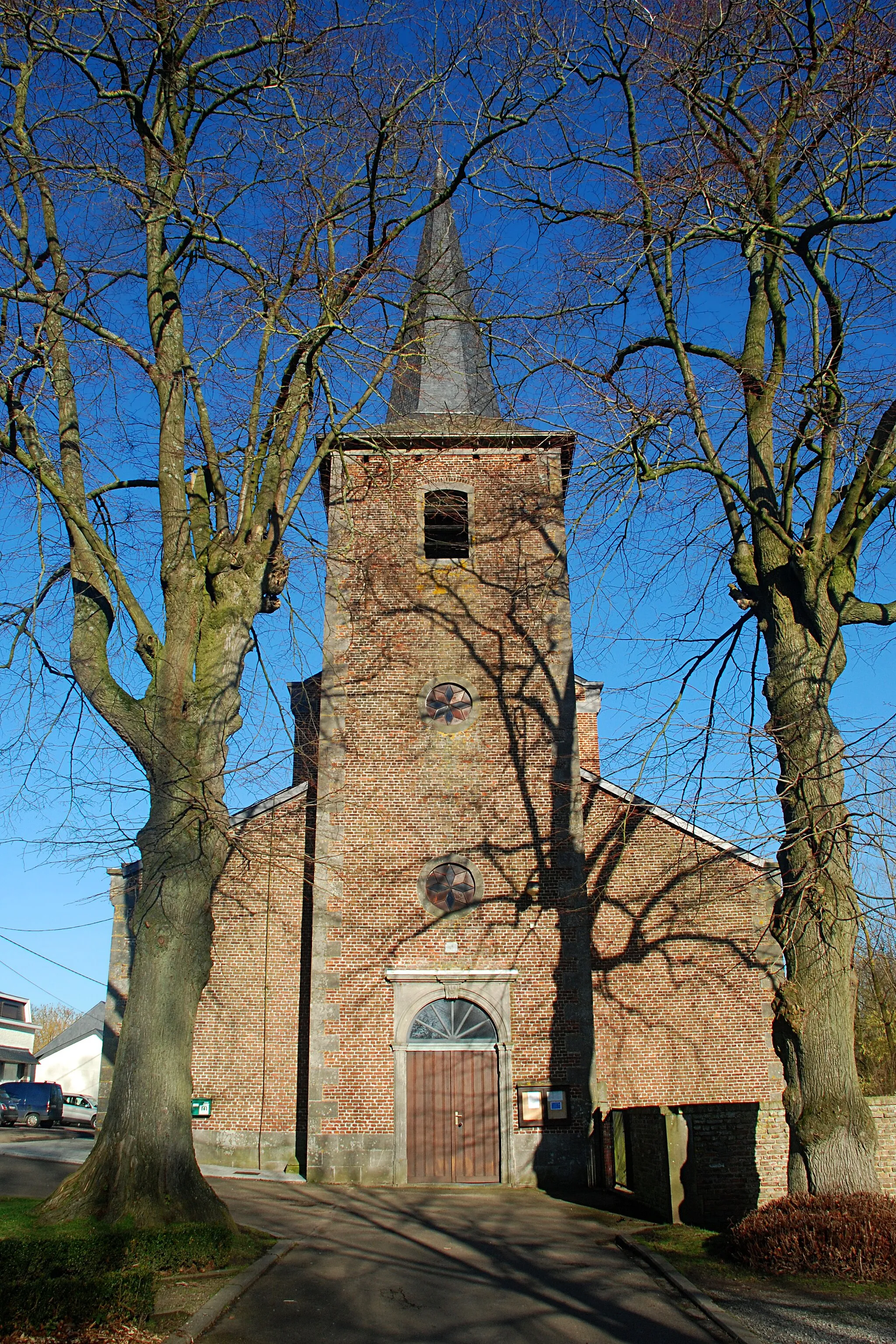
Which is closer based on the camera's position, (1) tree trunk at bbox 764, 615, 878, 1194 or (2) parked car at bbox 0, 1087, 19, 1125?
(1) tree trunk at bbox 764, 615, 878, 1194

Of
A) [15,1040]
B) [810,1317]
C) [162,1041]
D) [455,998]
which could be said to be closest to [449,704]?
[455,998]

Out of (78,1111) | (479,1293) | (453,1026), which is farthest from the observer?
(78,1111)

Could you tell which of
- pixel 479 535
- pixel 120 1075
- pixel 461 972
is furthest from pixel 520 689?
pixel 120 1075

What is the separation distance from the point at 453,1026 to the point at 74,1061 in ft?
179

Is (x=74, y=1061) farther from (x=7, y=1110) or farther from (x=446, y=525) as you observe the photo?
(x=446, y=525)

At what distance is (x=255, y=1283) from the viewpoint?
769cm

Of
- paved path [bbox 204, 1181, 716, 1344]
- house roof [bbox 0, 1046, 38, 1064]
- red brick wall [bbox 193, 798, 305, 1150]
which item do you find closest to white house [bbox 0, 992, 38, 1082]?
house roof [bbox 0, 1046, 38, 1064]

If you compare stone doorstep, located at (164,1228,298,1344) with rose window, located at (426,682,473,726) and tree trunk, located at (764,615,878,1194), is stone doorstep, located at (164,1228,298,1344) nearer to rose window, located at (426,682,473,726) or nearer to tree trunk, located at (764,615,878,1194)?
tree trunk, located at (764,615,878,1194)

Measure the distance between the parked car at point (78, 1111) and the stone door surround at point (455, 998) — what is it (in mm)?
22046

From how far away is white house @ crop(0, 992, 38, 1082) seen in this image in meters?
48.7

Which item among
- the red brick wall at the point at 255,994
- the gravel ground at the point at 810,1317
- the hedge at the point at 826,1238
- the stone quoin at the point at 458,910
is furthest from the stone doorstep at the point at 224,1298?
the red brick wall at the point at 255,994

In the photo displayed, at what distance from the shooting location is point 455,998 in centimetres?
1515

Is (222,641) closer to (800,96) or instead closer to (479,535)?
(800,96)

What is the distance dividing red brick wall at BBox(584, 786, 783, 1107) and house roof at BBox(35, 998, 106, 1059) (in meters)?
50.4
